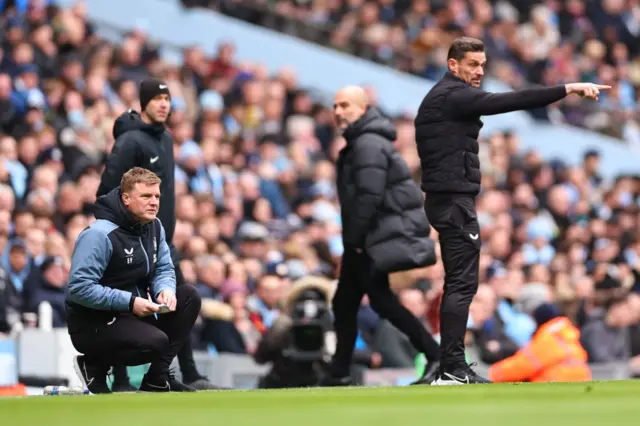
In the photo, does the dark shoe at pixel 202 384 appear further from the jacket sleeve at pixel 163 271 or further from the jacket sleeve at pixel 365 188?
the jacket sleeve at pixel 365 188

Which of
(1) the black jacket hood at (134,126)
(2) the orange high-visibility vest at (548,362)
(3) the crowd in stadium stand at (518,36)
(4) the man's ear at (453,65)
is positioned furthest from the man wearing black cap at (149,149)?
(3) the crowd in stadium stand at (518,36)

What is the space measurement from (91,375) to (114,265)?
2.43 ft

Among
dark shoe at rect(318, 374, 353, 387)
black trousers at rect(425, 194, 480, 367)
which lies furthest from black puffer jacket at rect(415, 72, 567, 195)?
dark shoe at rect(318, 374, 353, 387)

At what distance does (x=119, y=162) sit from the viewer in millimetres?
11180

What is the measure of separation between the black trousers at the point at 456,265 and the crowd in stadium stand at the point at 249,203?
384cm

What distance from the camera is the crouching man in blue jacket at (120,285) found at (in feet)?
33.1

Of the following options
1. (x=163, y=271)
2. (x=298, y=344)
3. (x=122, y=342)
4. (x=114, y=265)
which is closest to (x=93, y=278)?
(x=114, y=265)

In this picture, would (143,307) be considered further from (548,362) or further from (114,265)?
(548,362)

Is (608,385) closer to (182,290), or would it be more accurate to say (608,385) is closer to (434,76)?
(182,290)

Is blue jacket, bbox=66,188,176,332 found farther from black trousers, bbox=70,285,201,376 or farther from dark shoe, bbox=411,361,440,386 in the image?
dark shoe, bbox=411,361,440,386

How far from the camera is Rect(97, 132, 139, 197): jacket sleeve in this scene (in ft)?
36.6

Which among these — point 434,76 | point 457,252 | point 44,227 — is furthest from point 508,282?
point 434,76

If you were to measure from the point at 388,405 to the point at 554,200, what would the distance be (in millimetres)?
15479

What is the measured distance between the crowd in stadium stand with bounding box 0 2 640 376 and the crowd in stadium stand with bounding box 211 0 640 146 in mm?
2134
